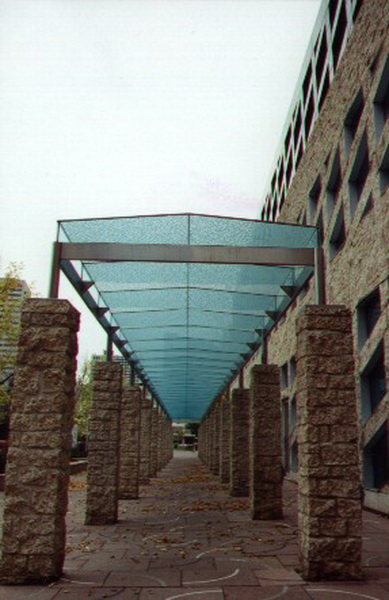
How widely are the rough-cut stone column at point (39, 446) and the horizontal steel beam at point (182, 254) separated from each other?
96 cm

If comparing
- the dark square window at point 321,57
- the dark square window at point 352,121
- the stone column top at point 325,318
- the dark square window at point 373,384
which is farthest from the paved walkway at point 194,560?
the dark square window at point 321,57

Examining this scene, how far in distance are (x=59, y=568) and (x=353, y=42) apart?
1306cm

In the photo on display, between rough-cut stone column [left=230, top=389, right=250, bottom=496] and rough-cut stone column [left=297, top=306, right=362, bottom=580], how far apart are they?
28.0 feet

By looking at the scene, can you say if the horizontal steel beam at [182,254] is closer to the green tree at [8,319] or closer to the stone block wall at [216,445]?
the stone block wall at [216,445]

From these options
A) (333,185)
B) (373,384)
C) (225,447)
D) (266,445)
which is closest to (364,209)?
(333,185)

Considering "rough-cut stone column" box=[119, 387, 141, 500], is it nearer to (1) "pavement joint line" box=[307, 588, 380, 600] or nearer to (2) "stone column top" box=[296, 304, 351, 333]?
(2) "stone column top" box=[296, 304, 351, 333]

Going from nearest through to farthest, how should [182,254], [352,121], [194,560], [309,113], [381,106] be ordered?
[194,560] < [182,254] < [381,106] < [352,121] < [309,113]

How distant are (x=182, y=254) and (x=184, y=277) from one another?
1.87 m

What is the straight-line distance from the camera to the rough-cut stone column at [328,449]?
20.4 feet

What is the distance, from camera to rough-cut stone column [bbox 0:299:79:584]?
6.02 meters

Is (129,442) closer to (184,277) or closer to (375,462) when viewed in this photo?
(375,462)

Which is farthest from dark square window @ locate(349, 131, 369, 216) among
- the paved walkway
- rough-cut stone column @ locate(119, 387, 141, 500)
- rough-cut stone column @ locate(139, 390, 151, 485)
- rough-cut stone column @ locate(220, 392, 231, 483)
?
rough-cut stone column @ locate(139, 390, 151, 485)

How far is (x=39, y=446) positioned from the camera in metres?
6.25

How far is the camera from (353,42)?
45.1 feet
